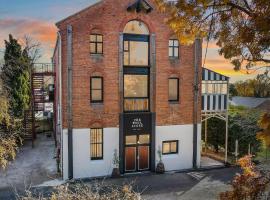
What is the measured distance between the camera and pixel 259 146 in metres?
22.4

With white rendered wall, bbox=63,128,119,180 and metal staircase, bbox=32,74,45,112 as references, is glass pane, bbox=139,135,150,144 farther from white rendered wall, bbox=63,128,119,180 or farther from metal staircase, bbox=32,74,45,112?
metal staircase, bbox=32,74,45,112

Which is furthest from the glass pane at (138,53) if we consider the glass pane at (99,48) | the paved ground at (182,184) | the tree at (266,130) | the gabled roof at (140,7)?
the tree at (266,130)

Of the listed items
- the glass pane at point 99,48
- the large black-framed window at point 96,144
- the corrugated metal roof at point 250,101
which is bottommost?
the large black-framed window at point 96,144

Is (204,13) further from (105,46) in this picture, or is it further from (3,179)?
(3,179)

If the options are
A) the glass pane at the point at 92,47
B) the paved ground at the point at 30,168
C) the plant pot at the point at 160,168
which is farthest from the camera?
the plant pot at the point at 160,168

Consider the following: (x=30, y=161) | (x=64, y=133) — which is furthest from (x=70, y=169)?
(x=30, y=161)

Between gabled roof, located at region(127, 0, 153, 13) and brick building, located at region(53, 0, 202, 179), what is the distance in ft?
0.19

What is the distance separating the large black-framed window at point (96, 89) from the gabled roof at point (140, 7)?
4.52 m

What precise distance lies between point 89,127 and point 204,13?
12.4 m

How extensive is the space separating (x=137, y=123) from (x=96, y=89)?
327 centimetres

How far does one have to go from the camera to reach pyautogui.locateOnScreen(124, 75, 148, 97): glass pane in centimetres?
1983

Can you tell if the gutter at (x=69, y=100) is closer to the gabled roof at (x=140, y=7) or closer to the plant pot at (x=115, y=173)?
the plant pot at (x=115, y=173)

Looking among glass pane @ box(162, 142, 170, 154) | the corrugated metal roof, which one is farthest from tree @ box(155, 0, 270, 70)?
the corrugated metal roof

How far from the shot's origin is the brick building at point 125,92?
18.5 meters
